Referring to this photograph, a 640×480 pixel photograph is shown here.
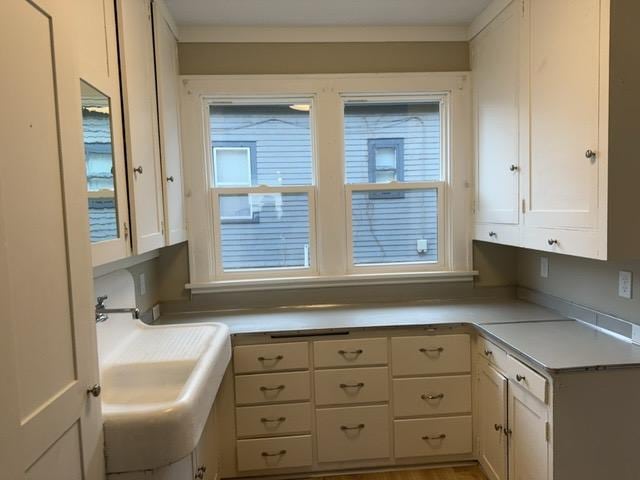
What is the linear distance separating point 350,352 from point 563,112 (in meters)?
1.50

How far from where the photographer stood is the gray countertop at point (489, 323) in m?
1.75

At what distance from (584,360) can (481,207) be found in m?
1.22

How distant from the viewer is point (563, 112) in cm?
184

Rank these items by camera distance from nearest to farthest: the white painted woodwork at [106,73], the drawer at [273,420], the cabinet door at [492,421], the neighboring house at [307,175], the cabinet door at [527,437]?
the white painted woodwork at [106,73]
the cabinet door at [527,437]
the cabinet door at [492,421]
the drawer at [273,420]
the neighboring house at [307,175]

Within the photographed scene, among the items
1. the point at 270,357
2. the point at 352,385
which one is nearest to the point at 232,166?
the point at 270,357

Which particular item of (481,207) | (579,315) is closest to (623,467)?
(579,315)

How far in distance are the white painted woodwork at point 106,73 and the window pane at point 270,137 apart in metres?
1.17

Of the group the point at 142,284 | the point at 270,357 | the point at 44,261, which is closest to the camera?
the point at 44,261

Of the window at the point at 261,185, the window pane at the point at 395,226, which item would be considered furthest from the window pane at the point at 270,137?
the window pane at the point at 395,226

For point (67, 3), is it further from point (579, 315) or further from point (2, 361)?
point (579, 315)

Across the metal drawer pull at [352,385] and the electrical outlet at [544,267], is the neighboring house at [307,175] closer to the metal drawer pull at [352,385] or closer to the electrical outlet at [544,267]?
the electrical outlet at [544,267]

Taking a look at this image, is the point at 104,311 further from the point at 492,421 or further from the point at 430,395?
the point at 492,421

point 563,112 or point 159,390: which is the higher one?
point 563,112

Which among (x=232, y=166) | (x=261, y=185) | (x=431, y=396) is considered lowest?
(x=431, y=396)
